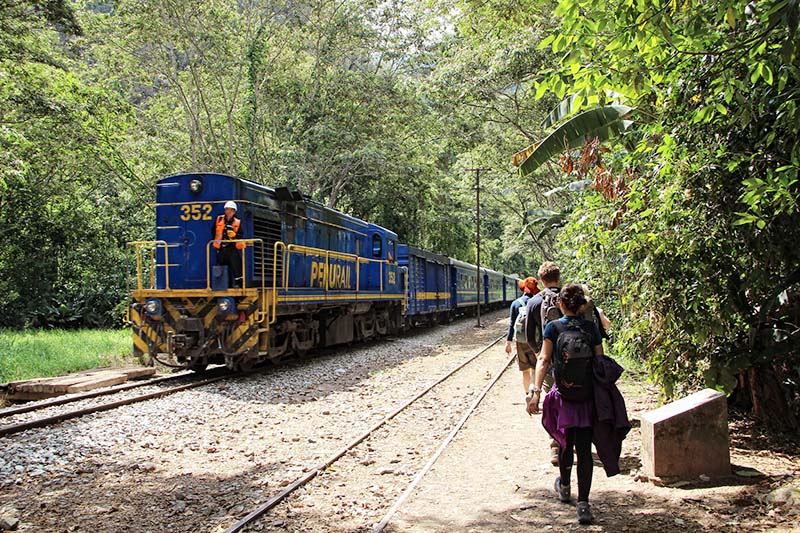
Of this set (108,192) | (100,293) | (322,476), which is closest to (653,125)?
(322,476)

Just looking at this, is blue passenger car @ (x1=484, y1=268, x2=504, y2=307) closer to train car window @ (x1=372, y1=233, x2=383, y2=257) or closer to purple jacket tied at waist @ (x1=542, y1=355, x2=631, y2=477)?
train car window @ (x1=372, y1=233, x2=383, y2=257)

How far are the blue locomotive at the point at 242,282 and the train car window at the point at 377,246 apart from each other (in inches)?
101

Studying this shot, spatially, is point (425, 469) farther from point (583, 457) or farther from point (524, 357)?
point (524, 357)

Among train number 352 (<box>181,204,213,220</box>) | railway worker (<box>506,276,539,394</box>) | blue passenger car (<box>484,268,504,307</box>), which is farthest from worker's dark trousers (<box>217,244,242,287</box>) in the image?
blue passenger car (<box>484,268,504,307</box>)

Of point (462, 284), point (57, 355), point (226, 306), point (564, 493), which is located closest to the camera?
point (564, 493)

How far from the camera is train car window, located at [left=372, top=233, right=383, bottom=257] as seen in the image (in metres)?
18.2

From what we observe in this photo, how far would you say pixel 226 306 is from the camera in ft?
34.2

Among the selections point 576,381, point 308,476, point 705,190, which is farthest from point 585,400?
point 705,190

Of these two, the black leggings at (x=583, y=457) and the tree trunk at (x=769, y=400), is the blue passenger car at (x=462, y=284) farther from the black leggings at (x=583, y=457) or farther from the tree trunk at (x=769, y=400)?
the black leggings at (x=583, y=457)

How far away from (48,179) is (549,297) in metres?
22.6

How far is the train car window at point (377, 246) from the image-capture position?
59.8 ft

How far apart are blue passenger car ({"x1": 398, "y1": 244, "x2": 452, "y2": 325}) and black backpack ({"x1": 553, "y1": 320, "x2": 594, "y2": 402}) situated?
17202 millimetres

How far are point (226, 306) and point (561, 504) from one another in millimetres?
7113

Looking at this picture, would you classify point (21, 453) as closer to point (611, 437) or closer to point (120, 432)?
point (120, 432)
